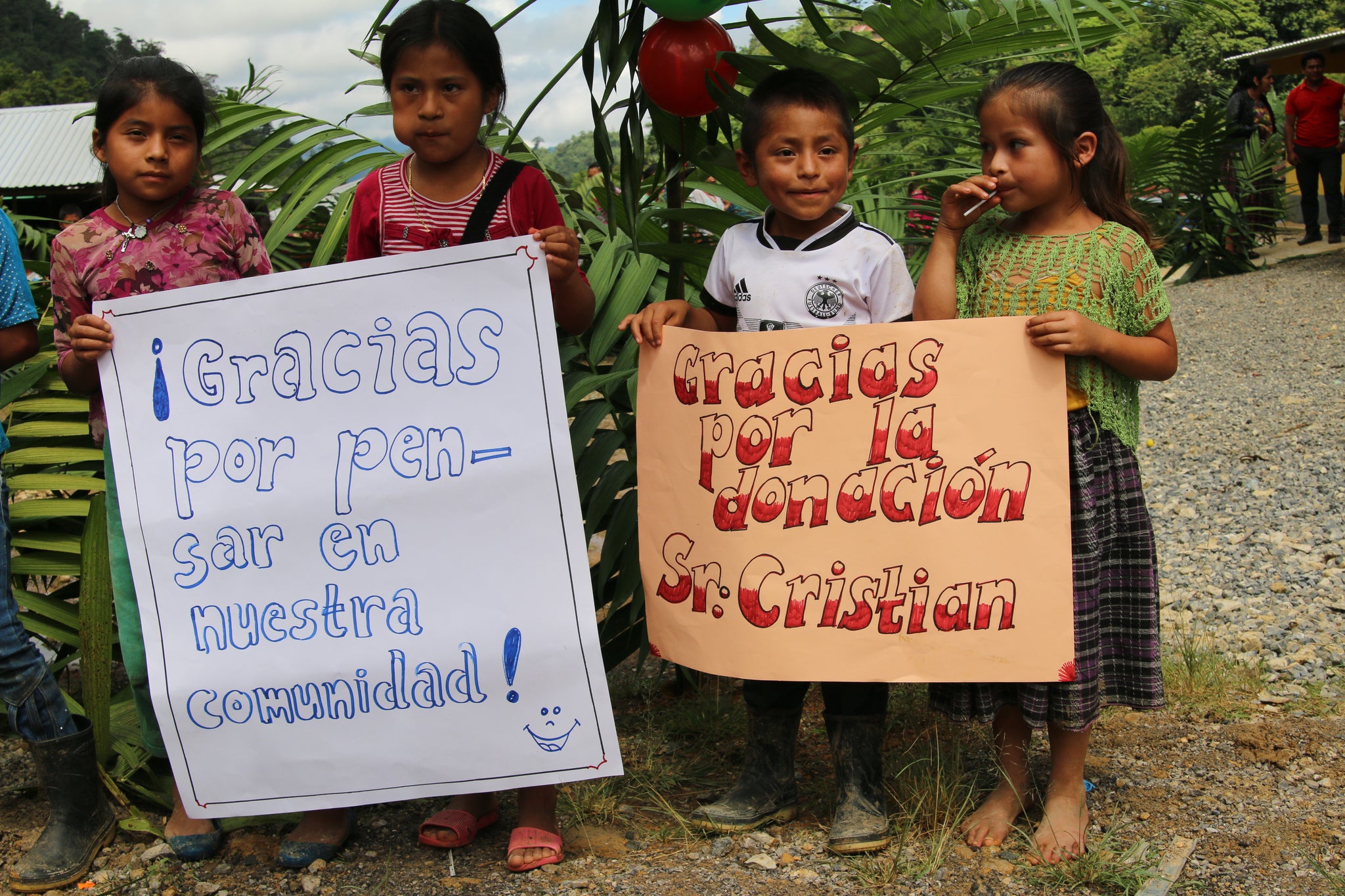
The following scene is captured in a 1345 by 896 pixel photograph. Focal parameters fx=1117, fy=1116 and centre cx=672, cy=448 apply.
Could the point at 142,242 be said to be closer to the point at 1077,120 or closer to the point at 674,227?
the point at 674,227

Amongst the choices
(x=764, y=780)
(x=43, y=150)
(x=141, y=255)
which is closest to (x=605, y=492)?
(x=764, y=780)

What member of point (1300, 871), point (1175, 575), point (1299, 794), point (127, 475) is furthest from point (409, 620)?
point (1175, 575)

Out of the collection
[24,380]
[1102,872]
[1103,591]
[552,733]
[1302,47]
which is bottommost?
[1102,872]

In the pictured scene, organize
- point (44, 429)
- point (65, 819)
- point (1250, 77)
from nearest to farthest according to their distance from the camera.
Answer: point (65, 819), point (44, 429), point (1250, 77)

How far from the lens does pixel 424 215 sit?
211 cm

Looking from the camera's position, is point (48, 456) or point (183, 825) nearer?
point (183, 825)

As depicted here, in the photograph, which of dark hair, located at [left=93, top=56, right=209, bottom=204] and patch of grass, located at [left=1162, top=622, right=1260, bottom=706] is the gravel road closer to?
patch of grass, located at [left=1162, top=622, right=1260, bottom=706]

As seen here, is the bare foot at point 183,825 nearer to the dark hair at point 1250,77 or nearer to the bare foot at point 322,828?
the bare foot at point 322,828

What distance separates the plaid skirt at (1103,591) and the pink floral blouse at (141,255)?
5.37 ft

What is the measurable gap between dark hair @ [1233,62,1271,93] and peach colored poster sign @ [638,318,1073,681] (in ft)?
32.4

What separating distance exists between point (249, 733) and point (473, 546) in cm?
56

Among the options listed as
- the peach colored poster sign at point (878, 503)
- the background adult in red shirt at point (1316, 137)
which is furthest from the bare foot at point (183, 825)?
the background adult in red shirt at point (1316, 137)

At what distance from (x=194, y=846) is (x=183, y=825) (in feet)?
0.20

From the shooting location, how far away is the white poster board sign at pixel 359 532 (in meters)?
2.00
